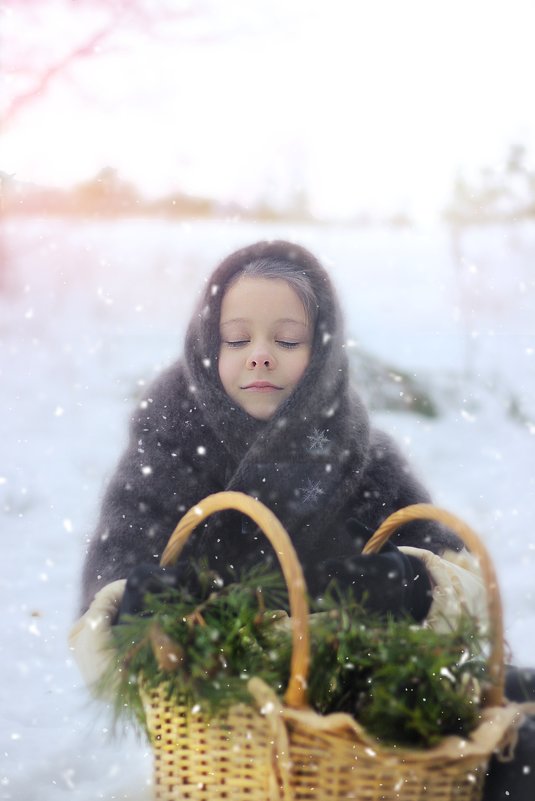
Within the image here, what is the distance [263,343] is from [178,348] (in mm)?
1044

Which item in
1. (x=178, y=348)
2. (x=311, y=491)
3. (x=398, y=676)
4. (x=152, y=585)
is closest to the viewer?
(x=398, y=676)

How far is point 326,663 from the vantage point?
1.03 metres

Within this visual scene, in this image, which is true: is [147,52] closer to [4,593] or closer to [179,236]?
[179,236]

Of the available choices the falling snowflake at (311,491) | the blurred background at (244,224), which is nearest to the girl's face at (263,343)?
the falling snowflake at (311,491)

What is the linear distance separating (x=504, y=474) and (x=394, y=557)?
150 cm

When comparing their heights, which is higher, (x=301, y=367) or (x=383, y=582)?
(x=301, y=367)

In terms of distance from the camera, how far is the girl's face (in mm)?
1420

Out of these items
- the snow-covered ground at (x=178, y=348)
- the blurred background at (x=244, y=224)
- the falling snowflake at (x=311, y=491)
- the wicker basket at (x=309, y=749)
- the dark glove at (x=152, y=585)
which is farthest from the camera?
the snow-covered ground at (x=178, y=348)

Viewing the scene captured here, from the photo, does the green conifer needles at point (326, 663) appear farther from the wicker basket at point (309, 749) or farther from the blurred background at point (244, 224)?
the blurred background at point (244, 224)

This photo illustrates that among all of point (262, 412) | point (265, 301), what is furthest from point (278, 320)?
point (262, 412)

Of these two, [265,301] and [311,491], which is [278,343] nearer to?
[265,301]

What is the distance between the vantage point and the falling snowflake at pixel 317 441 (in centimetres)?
141

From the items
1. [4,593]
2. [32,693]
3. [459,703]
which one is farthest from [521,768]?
[4,593]

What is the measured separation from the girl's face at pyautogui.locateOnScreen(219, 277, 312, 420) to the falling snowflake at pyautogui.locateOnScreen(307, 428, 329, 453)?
0.07 metres
